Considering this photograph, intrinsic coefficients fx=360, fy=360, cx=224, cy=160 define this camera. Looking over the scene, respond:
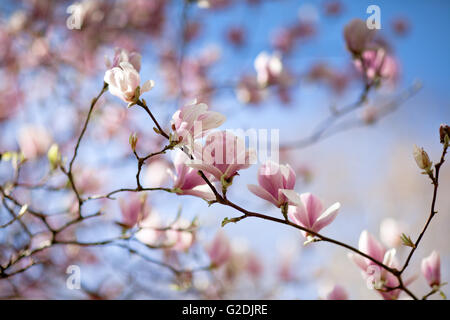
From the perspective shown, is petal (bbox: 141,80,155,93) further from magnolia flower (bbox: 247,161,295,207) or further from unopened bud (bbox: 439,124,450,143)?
unopened bud (bbox: 439,124,450,143)

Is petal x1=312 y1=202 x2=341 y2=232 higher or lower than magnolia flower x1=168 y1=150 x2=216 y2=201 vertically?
lower

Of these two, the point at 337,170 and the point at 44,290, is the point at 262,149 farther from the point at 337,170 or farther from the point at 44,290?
the point at 337,170

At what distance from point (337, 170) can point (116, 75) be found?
4.22 m

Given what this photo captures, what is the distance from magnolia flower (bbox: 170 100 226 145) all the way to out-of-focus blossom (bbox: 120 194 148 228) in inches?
13.9

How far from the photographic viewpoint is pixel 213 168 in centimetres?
56

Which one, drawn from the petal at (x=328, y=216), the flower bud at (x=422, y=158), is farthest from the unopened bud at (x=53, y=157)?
the flower bud at (x=422, y=158)

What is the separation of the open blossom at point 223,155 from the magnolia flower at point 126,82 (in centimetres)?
14

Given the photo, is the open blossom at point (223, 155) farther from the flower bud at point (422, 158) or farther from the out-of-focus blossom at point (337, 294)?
the out-of-focus blossom at point (337, 294)

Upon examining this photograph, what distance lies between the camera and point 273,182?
1.97 feet

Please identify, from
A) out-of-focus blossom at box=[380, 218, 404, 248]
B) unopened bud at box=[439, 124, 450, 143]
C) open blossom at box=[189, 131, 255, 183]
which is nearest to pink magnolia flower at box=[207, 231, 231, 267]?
out-of-focus blossom at box=[380, 218, 404, 248]

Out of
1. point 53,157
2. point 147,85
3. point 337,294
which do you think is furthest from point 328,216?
point 53,157

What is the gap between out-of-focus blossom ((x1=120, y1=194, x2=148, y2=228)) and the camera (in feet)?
2.85

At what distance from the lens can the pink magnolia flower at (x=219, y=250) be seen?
108 centimetres
